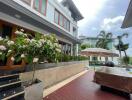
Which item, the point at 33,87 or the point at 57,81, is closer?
the point at 33,87

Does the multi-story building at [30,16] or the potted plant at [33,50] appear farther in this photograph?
the multi-story building at [30,16]

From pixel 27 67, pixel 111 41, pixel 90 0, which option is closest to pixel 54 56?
pixel 27 67

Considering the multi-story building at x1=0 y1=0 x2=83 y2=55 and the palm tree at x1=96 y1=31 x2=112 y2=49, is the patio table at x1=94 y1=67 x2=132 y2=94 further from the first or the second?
the palm tree at x1=96 y1=31 x2=112 y2=49

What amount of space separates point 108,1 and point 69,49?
8.58 meters

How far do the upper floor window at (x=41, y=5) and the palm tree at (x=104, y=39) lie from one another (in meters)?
23.8

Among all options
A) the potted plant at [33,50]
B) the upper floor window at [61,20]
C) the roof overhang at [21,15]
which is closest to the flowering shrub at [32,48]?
the potted plant at [33,50]

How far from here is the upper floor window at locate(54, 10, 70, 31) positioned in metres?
15.9

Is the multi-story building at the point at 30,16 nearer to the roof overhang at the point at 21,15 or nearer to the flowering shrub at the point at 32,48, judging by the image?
the roof overhang at the point at 21,15

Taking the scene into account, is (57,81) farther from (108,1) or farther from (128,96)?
(108,1)

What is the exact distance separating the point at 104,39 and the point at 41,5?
25.2 meters

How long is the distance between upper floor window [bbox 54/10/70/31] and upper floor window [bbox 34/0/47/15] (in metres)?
2.66

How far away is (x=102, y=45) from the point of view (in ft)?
110

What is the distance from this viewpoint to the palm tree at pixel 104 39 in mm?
33750

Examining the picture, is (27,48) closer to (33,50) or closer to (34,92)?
(33,50)
